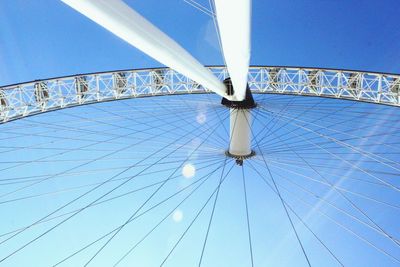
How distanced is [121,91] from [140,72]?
53.5 inches

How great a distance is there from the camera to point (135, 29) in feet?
14.1

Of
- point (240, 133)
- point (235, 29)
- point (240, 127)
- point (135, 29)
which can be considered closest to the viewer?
point (135, 29)

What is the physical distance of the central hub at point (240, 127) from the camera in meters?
13.1

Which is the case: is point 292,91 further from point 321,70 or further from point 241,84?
point 241,84

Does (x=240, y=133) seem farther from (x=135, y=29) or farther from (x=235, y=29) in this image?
(x=135, y=29)

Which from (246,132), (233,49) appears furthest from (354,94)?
(233,49)

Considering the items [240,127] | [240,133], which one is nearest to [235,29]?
[240,127]

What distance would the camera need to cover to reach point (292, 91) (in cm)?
1909

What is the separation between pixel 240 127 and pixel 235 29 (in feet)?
29.9

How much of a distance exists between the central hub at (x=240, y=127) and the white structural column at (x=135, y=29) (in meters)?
7.15

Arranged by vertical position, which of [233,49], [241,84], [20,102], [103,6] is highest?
[103,6]

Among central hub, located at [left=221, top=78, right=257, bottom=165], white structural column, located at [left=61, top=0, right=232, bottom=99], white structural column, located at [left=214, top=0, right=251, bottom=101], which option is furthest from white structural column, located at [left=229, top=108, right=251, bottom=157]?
white structural column, located at [left=61, top=0, right=232, bottom=99]

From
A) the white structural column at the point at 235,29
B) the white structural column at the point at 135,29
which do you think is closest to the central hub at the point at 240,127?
the white structural column at the point at 235,29

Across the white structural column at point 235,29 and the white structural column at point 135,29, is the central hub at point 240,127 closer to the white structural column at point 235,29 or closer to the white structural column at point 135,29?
the white structural column at point 235,29
